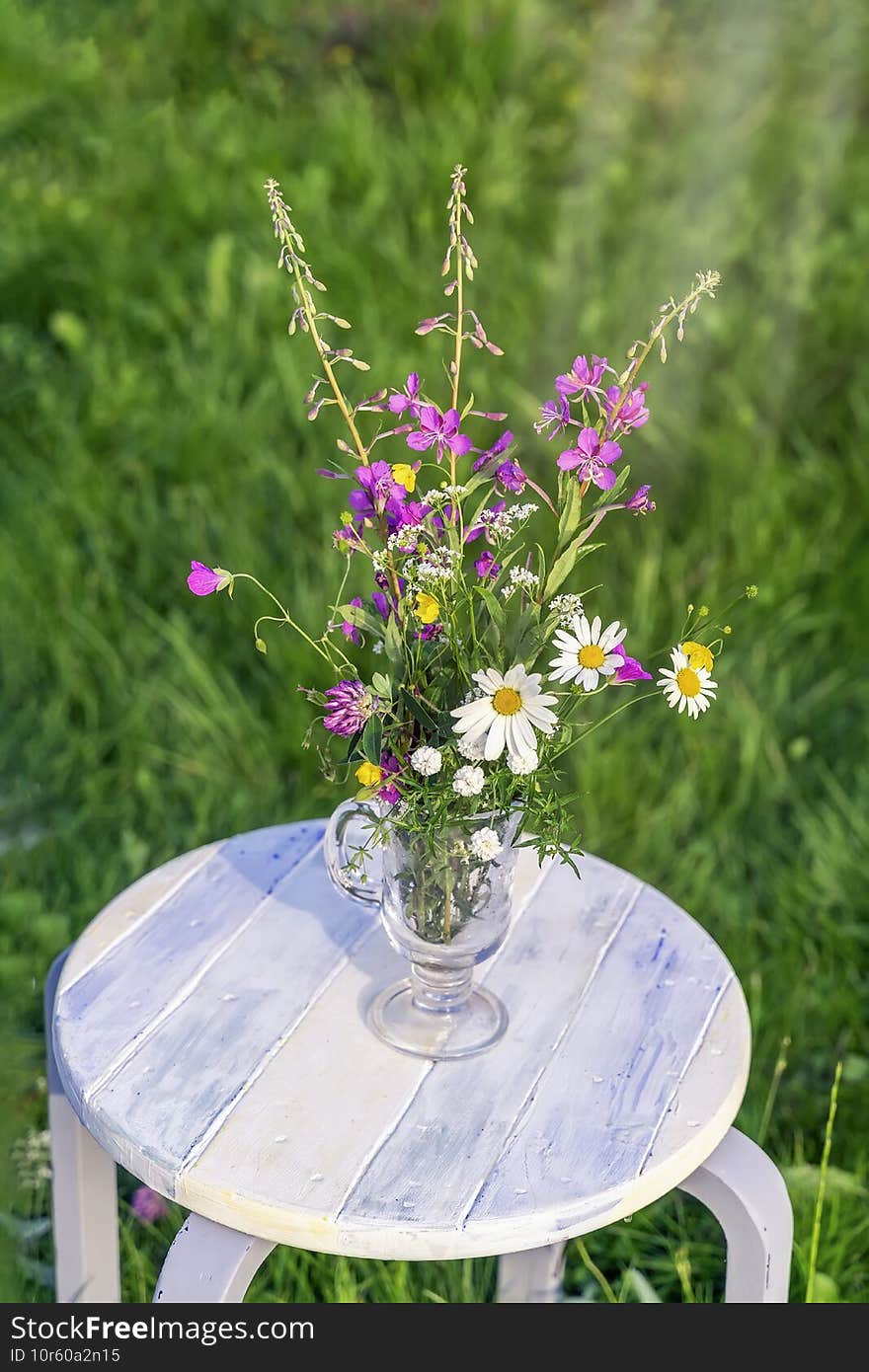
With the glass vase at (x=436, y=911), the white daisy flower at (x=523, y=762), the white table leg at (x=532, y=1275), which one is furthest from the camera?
the white table leg at (x=532, y=1275)

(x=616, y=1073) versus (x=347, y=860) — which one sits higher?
(x=347, y=860)

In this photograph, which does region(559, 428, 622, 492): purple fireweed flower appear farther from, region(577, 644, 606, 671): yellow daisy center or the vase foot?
the vase foot

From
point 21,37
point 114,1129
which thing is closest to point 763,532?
point 114,1129

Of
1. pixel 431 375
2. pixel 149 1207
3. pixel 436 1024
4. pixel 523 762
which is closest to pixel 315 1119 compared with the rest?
pixel 436 1024

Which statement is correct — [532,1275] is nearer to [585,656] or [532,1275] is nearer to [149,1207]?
[149,1207]

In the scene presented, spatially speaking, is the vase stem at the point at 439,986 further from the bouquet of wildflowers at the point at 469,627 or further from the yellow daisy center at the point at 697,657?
the yellow daisy center at the point at 697,657

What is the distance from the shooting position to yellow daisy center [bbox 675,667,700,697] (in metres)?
1.13

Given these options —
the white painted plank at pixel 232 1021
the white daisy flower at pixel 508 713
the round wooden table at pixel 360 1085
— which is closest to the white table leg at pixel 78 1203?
the round wooden table at pixel 360 1085

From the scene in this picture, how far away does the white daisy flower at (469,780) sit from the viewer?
111cm

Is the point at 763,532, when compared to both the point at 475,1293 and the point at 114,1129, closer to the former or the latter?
the point at 475,1293

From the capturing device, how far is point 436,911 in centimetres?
128

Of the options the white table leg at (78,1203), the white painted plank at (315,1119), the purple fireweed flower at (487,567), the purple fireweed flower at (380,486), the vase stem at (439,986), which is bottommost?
the white table leg at (78,1203)

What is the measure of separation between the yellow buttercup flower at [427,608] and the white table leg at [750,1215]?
21.4 inches

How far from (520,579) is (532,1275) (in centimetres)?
96
